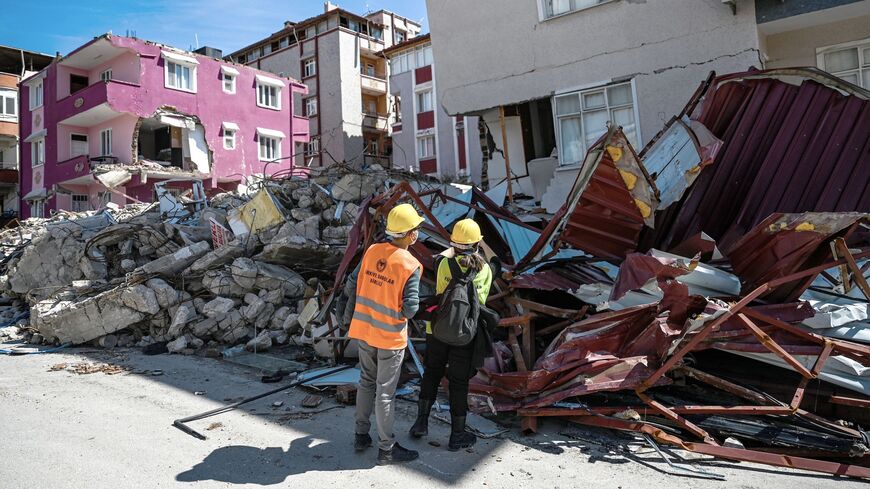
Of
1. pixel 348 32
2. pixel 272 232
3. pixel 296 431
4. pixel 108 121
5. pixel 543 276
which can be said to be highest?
pixel 348 32

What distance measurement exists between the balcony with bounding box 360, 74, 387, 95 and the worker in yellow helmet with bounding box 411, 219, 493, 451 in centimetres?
3317

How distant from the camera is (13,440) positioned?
4.21 metres

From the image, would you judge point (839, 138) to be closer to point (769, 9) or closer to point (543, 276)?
point (769, 9)

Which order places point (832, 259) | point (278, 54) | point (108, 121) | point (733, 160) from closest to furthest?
point (832, 259) < point (733, 160) < point (108, 121) < point (278, 54)

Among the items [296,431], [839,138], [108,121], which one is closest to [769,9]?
[839,138]

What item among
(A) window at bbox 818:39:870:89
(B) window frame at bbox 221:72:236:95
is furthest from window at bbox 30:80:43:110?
(A) window at bbox 818:39:870:89

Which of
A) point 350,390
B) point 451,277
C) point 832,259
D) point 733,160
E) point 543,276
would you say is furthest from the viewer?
point 733,160

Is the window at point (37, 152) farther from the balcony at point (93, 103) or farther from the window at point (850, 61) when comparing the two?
the window at point (850, 61)

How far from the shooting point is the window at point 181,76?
83.6 feet

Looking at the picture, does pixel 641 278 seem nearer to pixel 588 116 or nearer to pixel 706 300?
pixel 706 300

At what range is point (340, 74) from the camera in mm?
33812

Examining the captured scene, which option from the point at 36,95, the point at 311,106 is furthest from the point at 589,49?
the point at 36,95

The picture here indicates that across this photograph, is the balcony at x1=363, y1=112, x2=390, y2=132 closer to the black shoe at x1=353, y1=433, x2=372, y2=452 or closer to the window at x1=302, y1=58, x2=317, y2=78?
the window at x1=302, y1=58, x2=317, y2=78

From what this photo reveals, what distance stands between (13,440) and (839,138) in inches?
336
